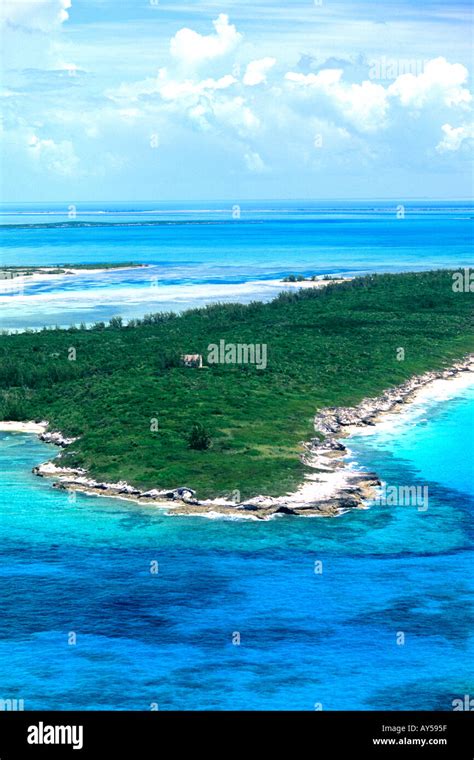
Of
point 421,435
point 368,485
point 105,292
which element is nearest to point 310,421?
point 421,435

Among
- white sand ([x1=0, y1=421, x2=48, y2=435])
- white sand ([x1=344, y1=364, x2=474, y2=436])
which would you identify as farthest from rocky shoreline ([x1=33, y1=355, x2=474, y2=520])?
white sand ([x1=344, y1=364, x2=474, y2=436])

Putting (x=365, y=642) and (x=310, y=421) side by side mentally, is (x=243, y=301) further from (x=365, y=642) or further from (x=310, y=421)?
(x=365, y=642)

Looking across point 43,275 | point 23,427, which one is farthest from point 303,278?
point 23,427

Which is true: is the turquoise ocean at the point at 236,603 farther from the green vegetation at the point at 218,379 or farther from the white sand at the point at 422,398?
the white sand at the point at 422,398

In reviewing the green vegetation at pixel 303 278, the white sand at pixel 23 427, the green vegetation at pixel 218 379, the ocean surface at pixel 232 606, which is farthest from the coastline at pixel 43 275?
the ocean surface at pixel 232 606

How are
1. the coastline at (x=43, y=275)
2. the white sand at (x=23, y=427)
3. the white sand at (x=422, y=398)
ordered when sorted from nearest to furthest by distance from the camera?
the white sand at (x=23, y=427), the white sand at (x=422, y=398), the coastline at (x=43, y=275)
